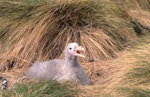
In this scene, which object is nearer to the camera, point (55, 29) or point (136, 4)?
point (55, 29)

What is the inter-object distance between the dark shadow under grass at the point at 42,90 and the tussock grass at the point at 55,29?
1.41 metres

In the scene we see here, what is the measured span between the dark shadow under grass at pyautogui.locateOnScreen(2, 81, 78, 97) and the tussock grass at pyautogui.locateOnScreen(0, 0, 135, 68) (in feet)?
4.61

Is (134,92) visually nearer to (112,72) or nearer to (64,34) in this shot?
(112,72)

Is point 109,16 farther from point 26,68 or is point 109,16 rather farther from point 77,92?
point 77,92

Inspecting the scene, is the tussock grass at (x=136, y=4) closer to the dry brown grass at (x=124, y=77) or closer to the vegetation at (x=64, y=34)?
the vegetation at (x=64, y=34)

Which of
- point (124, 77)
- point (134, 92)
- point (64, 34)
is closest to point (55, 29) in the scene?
point (64, 34)

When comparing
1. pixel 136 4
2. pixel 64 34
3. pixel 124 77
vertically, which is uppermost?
pixel 136 4

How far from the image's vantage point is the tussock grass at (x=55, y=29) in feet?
20.9

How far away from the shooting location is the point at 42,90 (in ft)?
15.5

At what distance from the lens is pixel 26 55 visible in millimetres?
6340

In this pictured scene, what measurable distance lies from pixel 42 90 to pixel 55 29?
6.40 feet

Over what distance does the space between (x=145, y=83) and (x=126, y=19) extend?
2.72m

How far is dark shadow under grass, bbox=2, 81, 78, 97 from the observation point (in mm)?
4645

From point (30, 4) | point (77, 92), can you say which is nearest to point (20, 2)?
point (30, 4)
